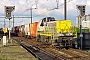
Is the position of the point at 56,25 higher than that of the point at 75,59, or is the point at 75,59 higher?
the point at 56,25

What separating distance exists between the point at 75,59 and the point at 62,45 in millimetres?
8081

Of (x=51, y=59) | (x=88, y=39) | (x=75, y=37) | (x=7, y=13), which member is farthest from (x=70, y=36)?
(x=7, y=13)

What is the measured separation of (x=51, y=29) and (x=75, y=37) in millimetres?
3178

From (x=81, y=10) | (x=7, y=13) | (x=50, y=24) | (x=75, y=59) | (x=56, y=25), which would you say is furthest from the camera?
(x=7, y=13)

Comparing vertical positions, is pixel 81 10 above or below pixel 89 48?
above

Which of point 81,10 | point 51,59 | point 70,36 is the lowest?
point 51,59

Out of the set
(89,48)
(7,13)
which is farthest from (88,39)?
(7,13)

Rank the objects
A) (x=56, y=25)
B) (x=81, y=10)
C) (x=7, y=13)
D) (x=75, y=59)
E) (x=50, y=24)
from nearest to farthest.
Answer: (x=75, y=59)
(x=81, y=10)
(x=56, y=25)
(x=50, y=24)
(x=7, y=13)

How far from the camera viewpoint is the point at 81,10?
23859mm

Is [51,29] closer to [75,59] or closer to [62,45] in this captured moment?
[62,45]

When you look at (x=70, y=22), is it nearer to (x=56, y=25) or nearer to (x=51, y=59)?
(x=56, y=25)

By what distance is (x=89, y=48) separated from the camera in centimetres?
2602

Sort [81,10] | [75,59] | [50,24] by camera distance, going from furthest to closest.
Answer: [50,24]
[81,10]
[75,59]

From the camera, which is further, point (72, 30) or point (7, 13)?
point (7, 13)
